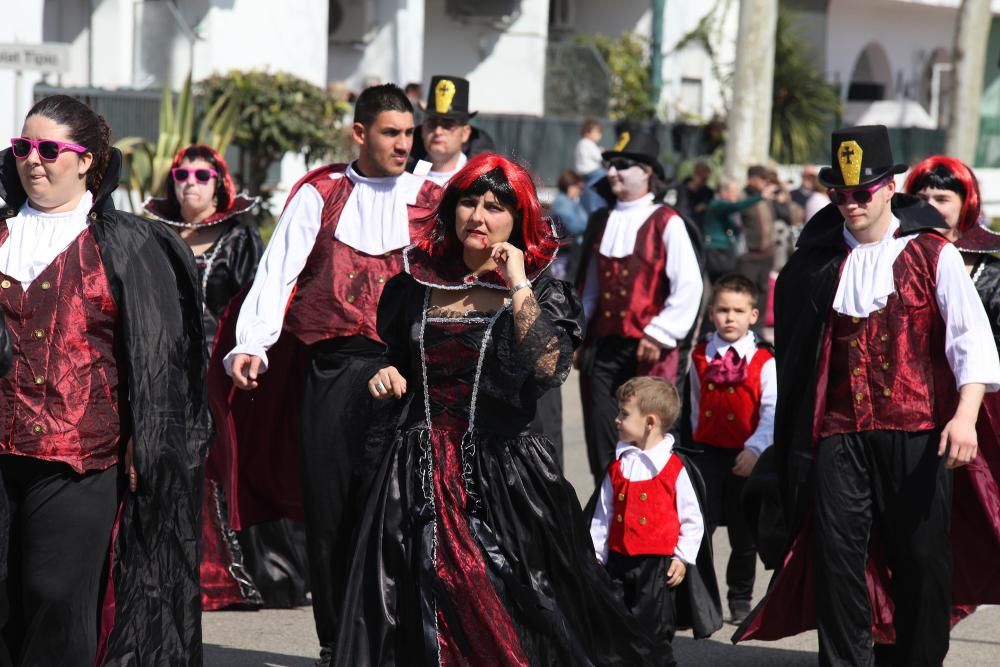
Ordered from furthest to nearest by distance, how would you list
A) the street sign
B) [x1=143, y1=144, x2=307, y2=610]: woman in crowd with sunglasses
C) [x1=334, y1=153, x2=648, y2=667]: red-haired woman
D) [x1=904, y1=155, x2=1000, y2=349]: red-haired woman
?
the street sign
[x1=143, y1=144, x2=307, y2=610]: woman in crowd with sunglasses
[x1=904, y1=155, x2=1000, y2=349]: red-haired woman
[x1=334, y1=153, x2=648, y2=667]: red-haired woman

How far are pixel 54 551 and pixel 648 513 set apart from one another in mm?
2222

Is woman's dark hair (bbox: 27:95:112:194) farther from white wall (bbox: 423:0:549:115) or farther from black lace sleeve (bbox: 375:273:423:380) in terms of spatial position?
white wall (bbox: 423:0:549:115)

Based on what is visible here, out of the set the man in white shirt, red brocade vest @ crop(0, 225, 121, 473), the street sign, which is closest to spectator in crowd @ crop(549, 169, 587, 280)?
the street sign

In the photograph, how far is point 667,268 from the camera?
807 centimetres

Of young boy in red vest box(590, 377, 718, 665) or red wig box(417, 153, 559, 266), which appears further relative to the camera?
young boy in red vest box(590, 377, 718, 665)

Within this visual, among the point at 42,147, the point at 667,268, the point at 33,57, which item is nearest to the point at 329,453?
the point at 42,147

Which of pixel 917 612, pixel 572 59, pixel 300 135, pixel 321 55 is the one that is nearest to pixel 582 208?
pixel 300 135

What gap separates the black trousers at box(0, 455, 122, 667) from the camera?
4785mm

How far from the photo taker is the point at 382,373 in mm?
4914

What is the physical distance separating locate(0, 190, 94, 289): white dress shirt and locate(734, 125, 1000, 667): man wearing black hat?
2282 mm

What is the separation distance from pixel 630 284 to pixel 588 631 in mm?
3161

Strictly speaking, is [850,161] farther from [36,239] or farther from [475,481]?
[36,239]

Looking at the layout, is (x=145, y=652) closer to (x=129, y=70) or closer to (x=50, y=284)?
(x=50, y=284)

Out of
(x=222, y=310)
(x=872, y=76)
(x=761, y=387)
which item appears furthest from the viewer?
(x=872, y=76)
